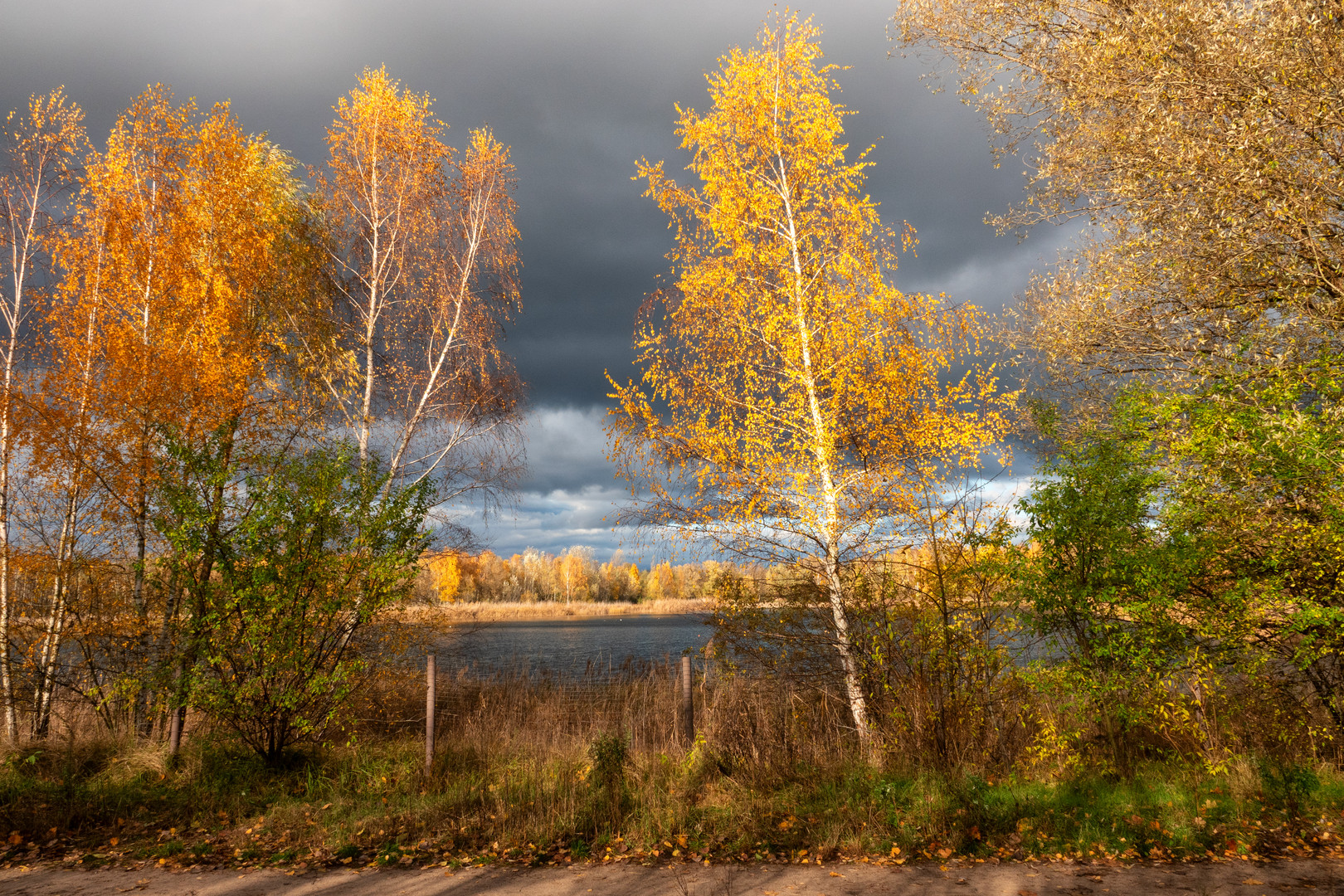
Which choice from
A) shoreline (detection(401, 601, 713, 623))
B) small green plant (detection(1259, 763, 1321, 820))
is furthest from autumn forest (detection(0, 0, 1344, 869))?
shoreline (detection(401, 601, 713, 623))

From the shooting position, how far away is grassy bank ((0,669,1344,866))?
5328 mm

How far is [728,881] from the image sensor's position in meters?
4.68

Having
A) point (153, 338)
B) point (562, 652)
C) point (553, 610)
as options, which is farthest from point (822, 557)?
point (553, 610)

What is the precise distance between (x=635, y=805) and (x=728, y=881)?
5.56 feet

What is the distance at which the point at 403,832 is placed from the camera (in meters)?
5.84

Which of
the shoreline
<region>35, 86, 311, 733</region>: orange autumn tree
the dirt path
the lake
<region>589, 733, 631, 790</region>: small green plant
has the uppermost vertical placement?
<region>35, 86, 311, 733</region>: orange autumn tree

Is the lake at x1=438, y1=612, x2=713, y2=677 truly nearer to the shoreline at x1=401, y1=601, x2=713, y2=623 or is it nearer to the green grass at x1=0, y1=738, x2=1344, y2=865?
the green grass at x1=0, y1=738, x2=1344, y2=865

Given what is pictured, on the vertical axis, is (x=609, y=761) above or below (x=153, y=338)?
below

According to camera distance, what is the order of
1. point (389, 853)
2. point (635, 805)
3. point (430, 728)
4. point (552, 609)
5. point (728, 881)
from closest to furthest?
point (728, 881) < point (389, 853) < point (635, 805) < point (430, 728) < point (552, 609)

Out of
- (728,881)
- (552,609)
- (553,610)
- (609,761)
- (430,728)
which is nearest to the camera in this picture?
(728,881)

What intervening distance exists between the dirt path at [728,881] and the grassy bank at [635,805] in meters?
0.24

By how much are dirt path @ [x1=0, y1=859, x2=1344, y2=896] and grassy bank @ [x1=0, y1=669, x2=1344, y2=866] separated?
24 centimetres

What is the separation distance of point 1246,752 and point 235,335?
553 inches

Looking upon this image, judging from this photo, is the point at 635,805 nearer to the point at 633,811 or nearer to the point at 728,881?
the point at 633,811
